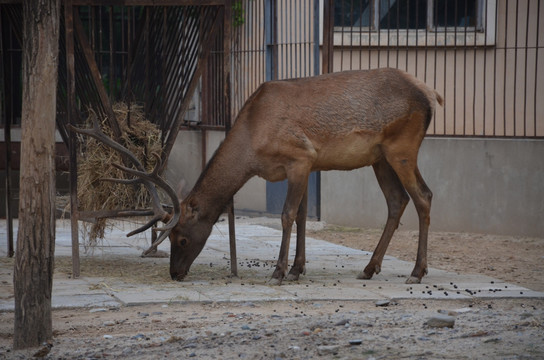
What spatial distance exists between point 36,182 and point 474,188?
23.9 ft

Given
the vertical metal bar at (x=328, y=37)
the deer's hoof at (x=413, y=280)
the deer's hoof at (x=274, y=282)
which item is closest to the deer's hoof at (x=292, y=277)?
the deer's hoof at (x=274, y=282)

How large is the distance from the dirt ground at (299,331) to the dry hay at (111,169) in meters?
2.16

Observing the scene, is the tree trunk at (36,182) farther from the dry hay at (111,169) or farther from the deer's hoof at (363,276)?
the deer's hoof at (363,276)

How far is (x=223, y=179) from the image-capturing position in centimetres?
768

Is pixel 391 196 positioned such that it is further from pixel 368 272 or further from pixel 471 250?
pixel 471 250

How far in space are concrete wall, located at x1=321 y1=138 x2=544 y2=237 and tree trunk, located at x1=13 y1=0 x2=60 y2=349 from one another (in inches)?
278

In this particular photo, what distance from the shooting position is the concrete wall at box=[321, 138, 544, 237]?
35.8ft

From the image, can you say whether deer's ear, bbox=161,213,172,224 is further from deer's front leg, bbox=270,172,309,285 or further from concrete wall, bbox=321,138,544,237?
concrete wall, bbox=321,138,544,237

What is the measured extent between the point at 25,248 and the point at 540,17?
8.32 meters

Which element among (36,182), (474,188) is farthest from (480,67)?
(36,182)

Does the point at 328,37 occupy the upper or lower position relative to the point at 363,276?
upper

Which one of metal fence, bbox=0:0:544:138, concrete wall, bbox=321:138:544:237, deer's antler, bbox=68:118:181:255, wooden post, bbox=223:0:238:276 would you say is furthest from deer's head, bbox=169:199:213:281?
concrete wall, bbox=321:138:544:237

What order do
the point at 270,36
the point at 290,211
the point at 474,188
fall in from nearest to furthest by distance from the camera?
the point at 290,211 < the point at 474,188 < the point at 270,36

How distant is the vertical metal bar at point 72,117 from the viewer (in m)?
7.66
